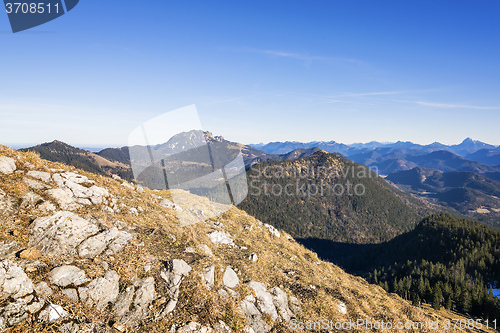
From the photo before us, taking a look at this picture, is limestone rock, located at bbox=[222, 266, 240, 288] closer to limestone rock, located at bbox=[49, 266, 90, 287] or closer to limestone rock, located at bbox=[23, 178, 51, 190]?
limestone rock, located at bbox=[49, 266, 90, 287]

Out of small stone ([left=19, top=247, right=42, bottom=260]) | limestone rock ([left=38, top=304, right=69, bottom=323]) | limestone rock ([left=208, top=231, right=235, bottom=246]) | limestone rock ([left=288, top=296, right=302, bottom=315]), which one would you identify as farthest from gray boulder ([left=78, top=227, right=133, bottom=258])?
limestone rock ([left=288, top=296, right=302, bottom=315])

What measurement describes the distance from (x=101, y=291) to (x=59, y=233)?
132 inches

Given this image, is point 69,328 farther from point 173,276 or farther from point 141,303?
point 173,276

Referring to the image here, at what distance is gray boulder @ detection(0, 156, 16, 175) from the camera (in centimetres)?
1122

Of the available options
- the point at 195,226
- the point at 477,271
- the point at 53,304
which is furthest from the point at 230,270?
the point at 477,271

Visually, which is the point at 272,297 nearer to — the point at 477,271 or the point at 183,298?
the point at 183,298

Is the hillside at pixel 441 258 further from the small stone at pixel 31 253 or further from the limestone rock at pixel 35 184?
the limestone rock at pixel 35 184

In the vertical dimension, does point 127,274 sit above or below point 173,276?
above

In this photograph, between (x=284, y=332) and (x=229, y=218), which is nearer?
(x=284, y=332)

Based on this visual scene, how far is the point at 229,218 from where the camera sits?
21781 millimetres

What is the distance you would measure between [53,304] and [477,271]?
6600 inches

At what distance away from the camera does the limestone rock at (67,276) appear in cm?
741

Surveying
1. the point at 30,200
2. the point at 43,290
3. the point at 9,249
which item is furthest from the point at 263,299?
the point at 30,200

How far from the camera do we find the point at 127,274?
894 cm
